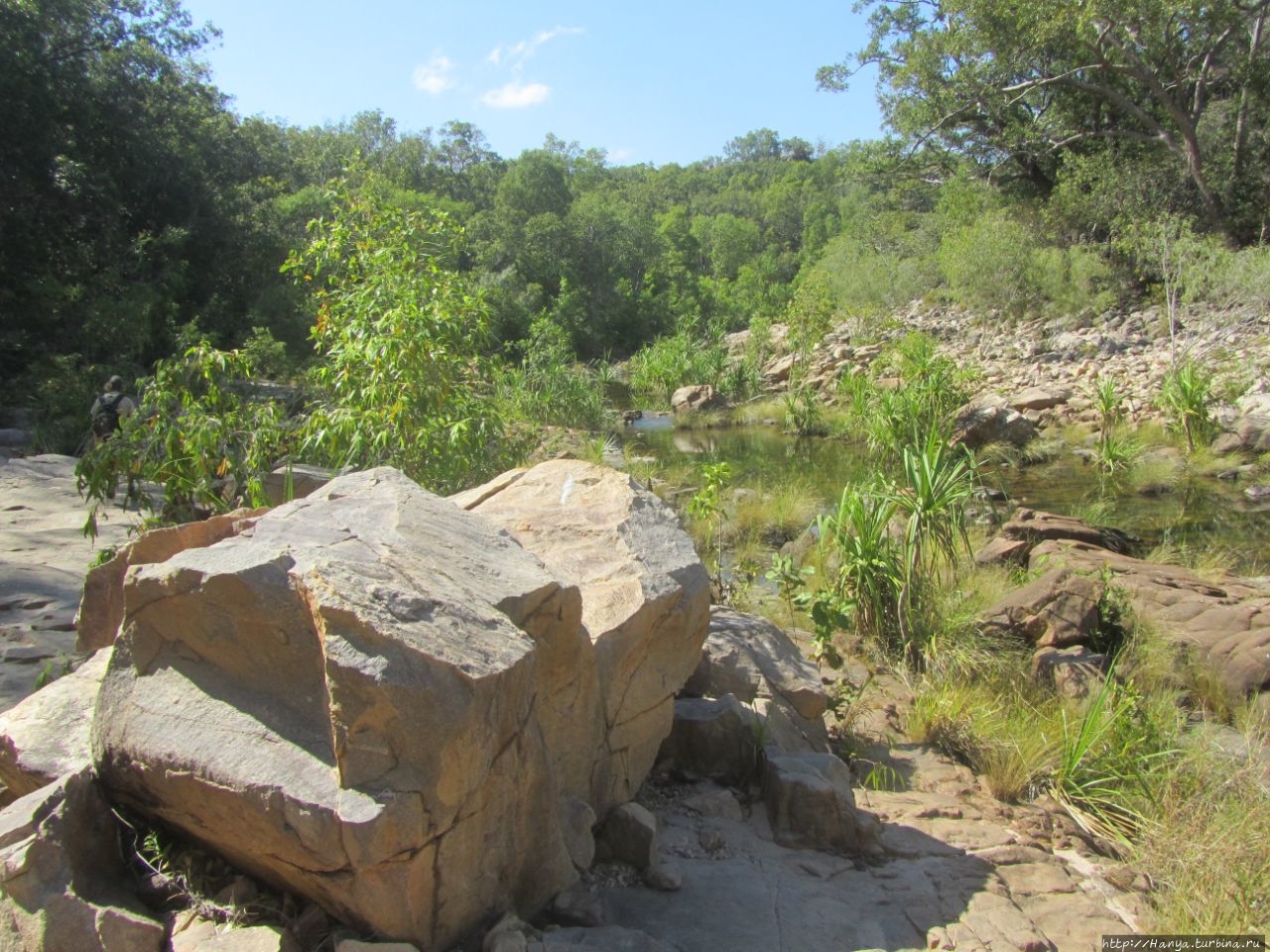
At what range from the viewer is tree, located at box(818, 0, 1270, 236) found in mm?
18172

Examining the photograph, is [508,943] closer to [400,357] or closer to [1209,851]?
[1209,851]

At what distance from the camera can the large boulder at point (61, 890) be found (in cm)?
203

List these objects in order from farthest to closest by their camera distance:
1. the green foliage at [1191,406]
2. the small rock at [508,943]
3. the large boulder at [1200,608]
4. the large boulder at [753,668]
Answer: the green foliage at [1191,406]
the large boulder at [1200,608]
the large boulder at [753,668]
the small rock at [508,943]

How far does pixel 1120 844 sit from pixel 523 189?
113 ft

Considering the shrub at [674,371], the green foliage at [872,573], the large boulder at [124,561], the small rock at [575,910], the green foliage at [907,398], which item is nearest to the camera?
the small rock at [575,910]

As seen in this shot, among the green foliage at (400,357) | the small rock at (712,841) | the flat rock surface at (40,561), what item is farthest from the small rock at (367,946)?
the green foliage at (400,357)

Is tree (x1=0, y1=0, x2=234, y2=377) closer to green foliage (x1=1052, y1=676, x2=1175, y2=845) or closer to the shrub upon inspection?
the shrub

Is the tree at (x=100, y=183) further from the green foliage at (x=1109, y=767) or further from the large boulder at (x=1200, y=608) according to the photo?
the green foliage at (x=1109, y=767)

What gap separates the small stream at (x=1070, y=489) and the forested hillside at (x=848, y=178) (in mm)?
3820

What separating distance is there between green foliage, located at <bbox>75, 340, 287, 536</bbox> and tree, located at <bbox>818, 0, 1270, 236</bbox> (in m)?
16.4

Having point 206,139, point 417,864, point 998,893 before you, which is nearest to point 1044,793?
point 998,893

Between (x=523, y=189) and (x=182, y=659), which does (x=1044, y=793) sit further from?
(x=523, y=189)

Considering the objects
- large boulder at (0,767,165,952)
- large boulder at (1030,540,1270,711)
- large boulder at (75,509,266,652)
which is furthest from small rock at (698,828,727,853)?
large boulder at (1030,540,1270,711)

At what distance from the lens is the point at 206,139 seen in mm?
19219
